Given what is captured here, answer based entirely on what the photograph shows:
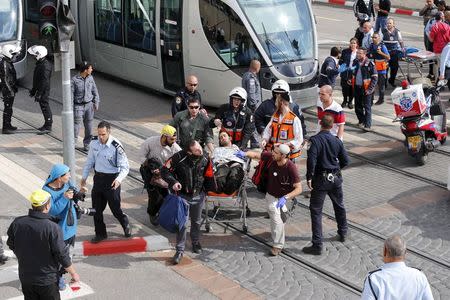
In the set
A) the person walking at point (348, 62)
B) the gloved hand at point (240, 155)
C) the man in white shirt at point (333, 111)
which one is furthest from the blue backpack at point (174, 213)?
the person walking at point (348, 62)

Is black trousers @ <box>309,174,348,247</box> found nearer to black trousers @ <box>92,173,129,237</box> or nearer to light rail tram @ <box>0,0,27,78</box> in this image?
black trousers @ <box>92,173,129,237</box>

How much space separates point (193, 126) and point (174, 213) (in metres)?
2.26

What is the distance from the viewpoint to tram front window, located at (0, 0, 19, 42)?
16.9 meters

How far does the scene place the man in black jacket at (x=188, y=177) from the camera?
9.22 meters

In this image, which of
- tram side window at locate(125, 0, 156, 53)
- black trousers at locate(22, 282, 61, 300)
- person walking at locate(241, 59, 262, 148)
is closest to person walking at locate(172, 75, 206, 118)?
person walking at locate(241, 59, 262, 148)

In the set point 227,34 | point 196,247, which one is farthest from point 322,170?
point 227,34

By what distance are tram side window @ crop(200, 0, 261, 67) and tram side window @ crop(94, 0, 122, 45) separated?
2916mm

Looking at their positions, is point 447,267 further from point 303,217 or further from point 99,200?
point 99,200

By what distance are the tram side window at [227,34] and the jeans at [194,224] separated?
6088mm

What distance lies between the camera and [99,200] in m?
9.73

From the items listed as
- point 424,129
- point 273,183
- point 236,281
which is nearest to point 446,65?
point 424,129

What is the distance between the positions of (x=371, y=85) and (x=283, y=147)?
577 centimetres

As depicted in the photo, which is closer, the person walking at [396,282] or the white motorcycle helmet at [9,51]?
the person walking at [396,282]

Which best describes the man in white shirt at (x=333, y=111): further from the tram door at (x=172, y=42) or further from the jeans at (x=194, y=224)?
the tram door at (x=172, y=42)
